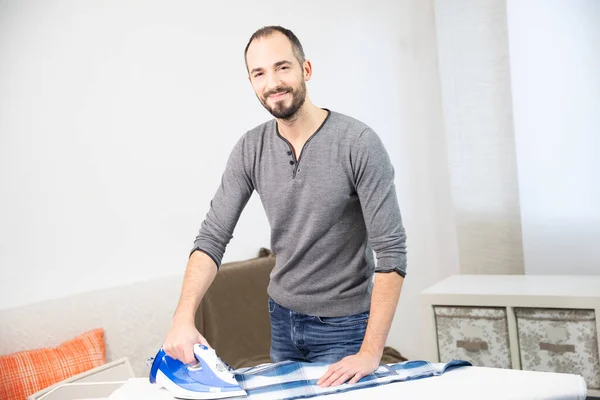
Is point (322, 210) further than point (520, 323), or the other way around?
point (520, 323)

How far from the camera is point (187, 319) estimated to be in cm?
166

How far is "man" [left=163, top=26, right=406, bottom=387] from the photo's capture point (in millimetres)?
1751

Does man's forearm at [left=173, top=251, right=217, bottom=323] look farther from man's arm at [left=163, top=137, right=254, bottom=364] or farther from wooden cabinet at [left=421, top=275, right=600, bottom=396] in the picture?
wooden cabinet at [left=421, top=275, right=600, bottom=396]

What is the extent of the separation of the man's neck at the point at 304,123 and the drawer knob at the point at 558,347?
1.42m

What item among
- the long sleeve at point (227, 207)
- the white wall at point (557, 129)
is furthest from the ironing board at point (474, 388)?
the white wall at point (557, 129)

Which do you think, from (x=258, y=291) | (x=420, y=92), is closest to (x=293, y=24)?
(x=420, y=92)

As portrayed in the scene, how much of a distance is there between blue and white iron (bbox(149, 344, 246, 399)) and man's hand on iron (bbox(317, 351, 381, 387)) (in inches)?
7.5

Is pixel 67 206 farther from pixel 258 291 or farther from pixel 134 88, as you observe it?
pixel 258 291

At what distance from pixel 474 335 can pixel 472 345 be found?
43 millimetres

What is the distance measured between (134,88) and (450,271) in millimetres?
1820

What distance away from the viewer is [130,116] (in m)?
2.74

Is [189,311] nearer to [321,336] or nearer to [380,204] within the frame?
[321,336]

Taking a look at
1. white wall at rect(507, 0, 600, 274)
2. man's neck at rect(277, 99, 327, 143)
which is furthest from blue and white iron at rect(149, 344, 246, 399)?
white wall at rect(507, 0, 600, 274)

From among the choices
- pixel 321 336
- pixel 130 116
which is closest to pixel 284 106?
pixel 321 336
